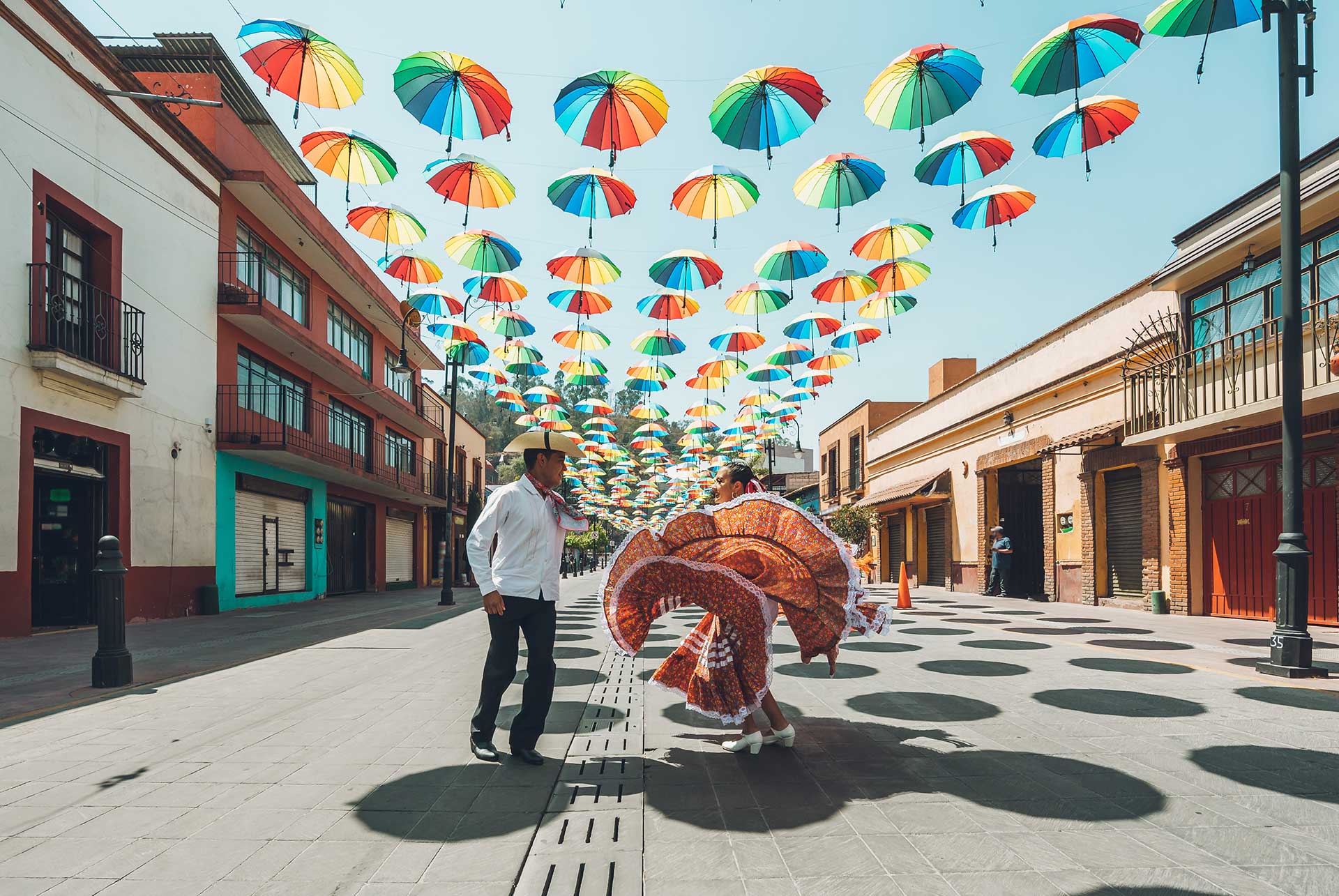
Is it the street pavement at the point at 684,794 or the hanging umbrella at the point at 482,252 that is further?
the hanging umbrella at the point at 482,252

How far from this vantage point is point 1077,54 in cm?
1029

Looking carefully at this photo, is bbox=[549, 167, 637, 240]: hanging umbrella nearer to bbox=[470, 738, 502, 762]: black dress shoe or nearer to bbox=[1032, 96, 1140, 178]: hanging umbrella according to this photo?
bbox=[1032, 96, 1140, 178]: hanging umbrella

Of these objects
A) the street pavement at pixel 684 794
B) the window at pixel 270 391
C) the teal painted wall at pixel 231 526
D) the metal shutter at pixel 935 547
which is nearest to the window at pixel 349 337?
the window at pixel 270 391

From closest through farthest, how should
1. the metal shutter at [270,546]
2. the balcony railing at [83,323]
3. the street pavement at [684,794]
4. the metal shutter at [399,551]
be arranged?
the street pavement at [684,794]
the balcony railing at [83,323]
the metal shutter at [270,546]
the metal shutter at [399,551]

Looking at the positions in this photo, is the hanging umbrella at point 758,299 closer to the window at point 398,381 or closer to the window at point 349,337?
the window at point 349,337

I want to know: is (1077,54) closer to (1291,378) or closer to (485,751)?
(1291,378)

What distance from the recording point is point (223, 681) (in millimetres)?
7551

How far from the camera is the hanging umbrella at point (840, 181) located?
12.7m

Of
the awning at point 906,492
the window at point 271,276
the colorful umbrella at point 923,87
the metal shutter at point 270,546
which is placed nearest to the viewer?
the colorful umbrella at point 923,87

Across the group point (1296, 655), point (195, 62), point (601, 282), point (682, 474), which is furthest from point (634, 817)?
point (682, 474)

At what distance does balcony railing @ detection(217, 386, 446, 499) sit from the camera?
1767 centimetres

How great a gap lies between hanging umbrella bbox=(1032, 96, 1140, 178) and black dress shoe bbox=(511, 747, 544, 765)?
427 inches

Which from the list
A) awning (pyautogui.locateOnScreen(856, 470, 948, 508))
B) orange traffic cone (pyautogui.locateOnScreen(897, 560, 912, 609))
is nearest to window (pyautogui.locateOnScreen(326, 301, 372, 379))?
orange traffic cone (pyautogui.locateOnScreen(897, 560, 912, 609))

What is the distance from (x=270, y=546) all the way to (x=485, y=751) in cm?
1785
